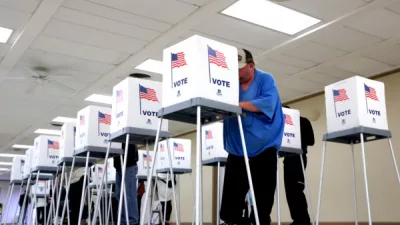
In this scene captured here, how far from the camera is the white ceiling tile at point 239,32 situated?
424 cm

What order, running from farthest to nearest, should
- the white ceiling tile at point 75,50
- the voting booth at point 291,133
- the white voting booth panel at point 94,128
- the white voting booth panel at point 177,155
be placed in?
the white voting booth panel at point 177,155 → the white ceiling tile at point 75,50 → the voting booth at point 291,133 → the white voting booth panel at point 94,128

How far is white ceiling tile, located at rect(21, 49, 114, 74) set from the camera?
5164 millimetres

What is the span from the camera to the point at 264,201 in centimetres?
201

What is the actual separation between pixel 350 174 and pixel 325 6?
2963 millimetres

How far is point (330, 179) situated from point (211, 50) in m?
4.84

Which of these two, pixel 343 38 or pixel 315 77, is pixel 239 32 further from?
pixel 315 77

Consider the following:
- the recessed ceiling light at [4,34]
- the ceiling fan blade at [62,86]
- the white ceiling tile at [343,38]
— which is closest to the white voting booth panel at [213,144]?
the white ceiling tile at [343,38]

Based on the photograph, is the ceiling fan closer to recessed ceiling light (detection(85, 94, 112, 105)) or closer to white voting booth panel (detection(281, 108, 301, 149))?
recessed ceiling light (detection(85, 94, 112, 105))

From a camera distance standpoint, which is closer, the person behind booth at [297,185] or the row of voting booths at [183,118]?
the row of voting booths at [183,118]

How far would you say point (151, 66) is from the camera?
5637mm

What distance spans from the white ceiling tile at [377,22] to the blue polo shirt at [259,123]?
2.41m

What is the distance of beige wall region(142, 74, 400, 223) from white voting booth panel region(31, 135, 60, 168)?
3901 mm

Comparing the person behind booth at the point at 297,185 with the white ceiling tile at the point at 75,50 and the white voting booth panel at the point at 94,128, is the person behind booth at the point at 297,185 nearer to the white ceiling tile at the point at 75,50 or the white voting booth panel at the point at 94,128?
the white voting booth panel at the point at 94,128

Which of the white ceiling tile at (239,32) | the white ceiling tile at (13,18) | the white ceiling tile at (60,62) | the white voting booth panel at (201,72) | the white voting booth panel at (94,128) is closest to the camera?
the white voting booth panel at (201,72)
